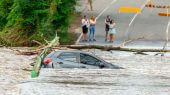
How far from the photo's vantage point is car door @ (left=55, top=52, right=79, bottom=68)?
95.4 ft

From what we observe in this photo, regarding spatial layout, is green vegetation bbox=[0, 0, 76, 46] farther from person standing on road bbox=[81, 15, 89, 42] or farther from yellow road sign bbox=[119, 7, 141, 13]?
yellow road sign bbox=[119, 7, 141, 13]

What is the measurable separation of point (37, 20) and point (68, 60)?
46.9 feet

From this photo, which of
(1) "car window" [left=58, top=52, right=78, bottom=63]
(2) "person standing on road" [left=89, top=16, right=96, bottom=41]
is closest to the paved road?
(2) "person standing on road" [left=89, top=16, right=96, bottom=41]

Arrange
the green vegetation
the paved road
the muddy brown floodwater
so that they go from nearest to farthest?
the muddy brown floodwater < the green vegetation < the paved road

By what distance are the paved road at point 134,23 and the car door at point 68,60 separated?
14298 mm

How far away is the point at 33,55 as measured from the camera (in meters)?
36.1

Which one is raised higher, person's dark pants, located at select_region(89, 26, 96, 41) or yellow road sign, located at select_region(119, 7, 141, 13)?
yellow road sign, located at select_region(119, 7, 141, 13)

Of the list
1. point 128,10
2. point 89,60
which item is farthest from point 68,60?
point 128,10

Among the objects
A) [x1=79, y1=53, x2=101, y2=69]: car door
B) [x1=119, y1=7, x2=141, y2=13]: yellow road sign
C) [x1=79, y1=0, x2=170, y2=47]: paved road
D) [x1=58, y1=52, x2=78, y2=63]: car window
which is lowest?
[x1=79, y1=0, x2=170, y2=47]: paved road

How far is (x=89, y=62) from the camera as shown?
2944 centimetres

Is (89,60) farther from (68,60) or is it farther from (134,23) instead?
(134,23)

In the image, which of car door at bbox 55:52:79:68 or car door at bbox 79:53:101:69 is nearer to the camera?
car door at bbox 55:52:79:68

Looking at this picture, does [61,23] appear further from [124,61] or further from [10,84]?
[10,84]

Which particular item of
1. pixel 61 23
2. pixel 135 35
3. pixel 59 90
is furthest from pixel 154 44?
pixel 59 90
